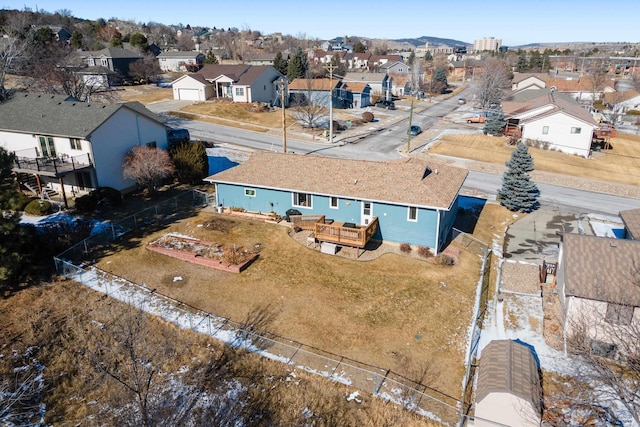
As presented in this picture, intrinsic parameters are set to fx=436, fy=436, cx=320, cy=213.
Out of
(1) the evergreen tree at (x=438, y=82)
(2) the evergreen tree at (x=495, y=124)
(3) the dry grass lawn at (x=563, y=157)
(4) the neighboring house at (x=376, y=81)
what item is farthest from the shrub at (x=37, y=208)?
(1) the evergreen tree at (x=438, y=82)

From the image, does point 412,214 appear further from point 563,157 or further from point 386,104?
point 386,104

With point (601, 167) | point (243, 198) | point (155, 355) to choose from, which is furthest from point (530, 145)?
point (155, 355)

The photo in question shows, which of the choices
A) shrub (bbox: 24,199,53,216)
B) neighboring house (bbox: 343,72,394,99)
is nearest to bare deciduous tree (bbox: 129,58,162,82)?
neighboring house (bbox: 343,72,394,99)

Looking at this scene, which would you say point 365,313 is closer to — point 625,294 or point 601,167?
point 625,294

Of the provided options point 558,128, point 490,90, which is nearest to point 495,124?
point 558,128

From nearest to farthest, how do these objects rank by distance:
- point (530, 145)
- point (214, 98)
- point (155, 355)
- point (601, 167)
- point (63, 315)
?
point (155, 355) → point (63, 315) → point (601, 167) → point (530, 145) → point (214, 98)

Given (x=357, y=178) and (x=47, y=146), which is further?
(x=47, y=146)
